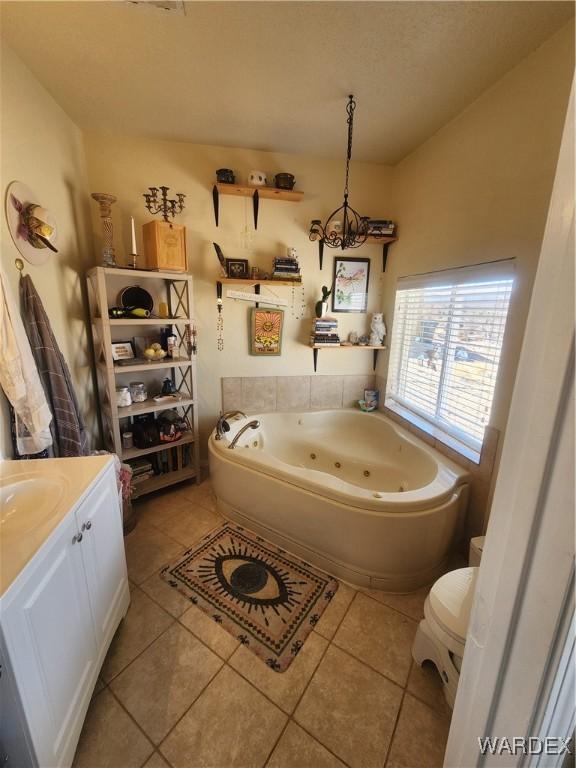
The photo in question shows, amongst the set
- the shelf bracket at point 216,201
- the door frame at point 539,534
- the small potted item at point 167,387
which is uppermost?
the shelf bracket at point 216,201

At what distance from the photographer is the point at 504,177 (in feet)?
5.30

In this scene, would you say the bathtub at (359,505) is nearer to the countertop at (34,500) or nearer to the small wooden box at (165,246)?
the countertop at (34,500)

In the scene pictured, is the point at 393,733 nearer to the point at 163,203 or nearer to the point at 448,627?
the point at 448,627

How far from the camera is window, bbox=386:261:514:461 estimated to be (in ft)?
5.76

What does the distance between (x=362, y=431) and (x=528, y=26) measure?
8.28 ft

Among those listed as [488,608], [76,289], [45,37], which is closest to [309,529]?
[488,608]

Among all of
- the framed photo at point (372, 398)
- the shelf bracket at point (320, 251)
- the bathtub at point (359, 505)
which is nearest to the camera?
the bathtub at point (359, 505)

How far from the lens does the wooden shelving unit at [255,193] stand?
2393mm

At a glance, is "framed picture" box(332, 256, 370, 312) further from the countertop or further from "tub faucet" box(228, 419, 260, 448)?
the countertop

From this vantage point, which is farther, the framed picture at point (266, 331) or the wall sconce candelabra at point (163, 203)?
the framed picture at point (266, 331)

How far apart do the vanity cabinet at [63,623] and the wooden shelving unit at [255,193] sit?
2.16 m

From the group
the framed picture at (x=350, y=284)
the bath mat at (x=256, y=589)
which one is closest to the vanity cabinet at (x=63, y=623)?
the bath mat at (x=256, y=589)

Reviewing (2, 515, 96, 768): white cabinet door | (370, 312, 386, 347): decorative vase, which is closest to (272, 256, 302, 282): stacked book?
(370, 312, 386, 347): decorative vase

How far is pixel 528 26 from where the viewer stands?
1310 millimetres
